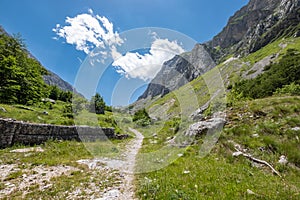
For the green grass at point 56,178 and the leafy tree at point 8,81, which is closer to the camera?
the green grass at point 56,178

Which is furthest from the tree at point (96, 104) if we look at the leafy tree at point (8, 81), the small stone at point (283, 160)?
the small stone at point (283, 160)

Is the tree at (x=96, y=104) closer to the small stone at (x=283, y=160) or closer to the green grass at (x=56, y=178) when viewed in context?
the green grass at (x=56, y=178)

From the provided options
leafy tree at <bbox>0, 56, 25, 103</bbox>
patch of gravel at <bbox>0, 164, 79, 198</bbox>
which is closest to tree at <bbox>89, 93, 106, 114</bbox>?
leafy tree at <bbox>0, 56, 25, 103</bbox>

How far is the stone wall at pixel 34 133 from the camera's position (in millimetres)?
9553

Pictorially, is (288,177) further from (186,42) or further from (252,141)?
(186,42)

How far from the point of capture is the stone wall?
9.55m

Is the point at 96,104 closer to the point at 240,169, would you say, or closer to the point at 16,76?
the point at 16,76

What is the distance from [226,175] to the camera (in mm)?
5742

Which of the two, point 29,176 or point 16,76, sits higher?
point 16,76

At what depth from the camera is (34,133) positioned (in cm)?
1094

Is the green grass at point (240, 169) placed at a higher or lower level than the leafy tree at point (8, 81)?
lower

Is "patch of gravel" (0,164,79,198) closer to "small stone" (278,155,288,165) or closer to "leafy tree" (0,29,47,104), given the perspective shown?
"small stone" (278,155,288,165)

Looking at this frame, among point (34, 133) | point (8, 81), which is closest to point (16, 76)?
point (8, 81)

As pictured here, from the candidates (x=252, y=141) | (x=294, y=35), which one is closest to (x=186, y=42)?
(x=252, y=141)
